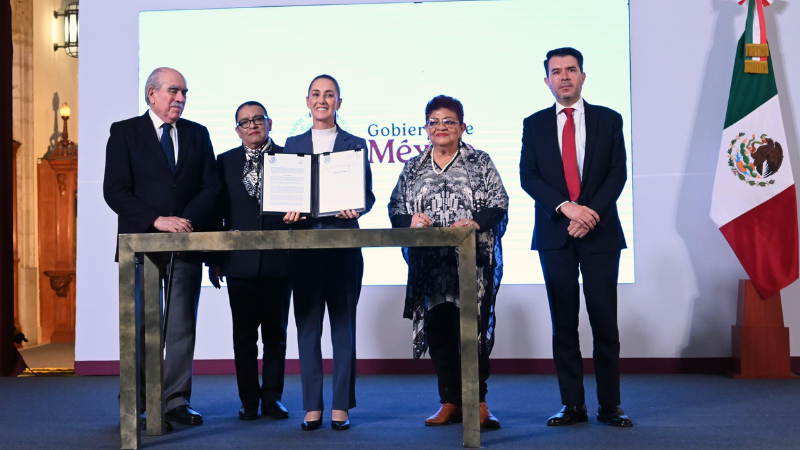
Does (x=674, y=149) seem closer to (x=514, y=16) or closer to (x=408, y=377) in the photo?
(x=514, y=16)

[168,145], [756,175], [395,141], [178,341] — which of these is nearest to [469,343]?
[178,341]

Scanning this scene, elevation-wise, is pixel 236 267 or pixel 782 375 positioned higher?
pixel 236 267

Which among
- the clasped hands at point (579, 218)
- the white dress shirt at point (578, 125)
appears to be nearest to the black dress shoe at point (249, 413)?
the clasped hands at point (579, 218)

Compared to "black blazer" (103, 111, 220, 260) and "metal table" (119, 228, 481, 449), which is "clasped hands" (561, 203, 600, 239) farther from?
"black blazer" (103, 111, 220, 260)

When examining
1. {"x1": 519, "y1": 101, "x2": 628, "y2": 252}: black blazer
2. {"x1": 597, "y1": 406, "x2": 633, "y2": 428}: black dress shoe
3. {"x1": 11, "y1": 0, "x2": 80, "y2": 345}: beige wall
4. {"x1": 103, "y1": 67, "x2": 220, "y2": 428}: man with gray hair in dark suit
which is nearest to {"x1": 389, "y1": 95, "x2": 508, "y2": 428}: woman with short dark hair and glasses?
{"x1": 519, "y1": 101, "x2": 628, "y2": 252}: black blazer

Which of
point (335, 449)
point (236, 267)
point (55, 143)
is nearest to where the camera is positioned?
point (335, 449)

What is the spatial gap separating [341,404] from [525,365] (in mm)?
2090

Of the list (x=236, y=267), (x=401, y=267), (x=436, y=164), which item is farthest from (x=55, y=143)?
(x=436, y=164)

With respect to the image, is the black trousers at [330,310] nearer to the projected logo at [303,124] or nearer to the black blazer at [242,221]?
the black blazer at [242,221]

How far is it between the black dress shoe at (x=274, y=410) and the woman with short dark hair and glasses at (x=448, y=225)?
66cm

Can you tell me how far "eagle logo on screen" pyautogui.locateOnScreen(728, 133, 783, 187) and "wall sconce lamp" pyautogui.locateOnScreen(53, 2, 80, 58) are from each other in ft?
23.1

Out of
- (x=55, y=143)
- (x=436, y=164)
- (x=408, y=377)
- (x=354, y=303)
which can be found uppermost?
(x=55, y=143)

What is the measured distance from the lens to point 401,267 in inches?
190

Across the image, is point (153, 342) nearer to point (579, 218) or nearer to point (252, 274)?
point (252, 274)
